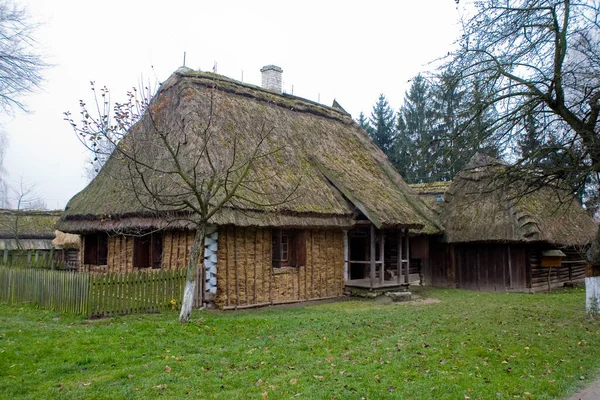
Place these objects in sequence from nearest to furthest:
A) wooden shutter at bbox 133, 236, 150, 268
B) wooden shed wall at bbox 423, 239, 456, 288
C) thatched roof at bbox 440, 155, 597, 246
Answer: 1. wooden shutter at bbox 133, 236, 150, 268
2. thatched roof at bbox 440, 155, 597, 246
3. wooden shed wall at bbox 423, 239, 456, 288

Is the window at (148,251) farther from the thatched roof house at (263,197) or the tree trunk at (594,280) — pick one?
the tree trunk at (594,280)

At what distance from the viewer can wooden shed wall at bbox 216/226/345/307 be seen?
45.0 feet

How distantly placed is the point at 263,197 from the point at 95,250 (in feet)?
24.2

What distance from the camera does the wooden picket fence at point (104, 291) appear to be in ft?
37.5

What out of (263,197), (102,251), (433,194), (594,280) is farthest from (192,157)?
(433,194)

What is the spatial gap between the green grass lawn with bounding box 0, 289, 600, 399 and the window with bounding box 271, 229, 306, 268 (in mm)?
3812

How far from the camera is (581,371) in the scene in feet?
25.2

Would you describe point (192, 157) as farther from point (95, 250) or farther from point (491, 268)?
point (491, 268)

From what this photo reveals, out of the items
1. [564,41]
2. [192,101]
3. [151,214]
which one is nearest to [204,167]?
[151,214]

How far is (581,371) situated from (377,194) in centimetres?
1130

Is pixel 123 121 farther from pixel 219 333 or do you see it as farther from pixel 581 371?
pixel 581 371

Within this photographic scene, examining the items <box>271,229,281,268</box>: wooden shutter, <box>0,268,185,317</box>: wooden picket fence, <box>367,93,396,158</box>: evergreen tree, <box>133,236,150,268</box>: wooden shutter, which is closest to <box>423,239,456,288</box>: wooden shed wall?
<box>271,229,281,268</box>: wooden shutter

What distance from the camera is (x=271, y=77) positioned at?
73.1 ft

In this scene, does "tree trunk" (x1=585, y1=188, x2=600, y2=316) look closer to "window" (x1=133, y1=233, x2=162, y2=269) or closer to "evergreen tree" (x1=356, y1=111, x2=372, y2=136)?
"window" (x1=133, y1=233, x2=162, y2=269)
